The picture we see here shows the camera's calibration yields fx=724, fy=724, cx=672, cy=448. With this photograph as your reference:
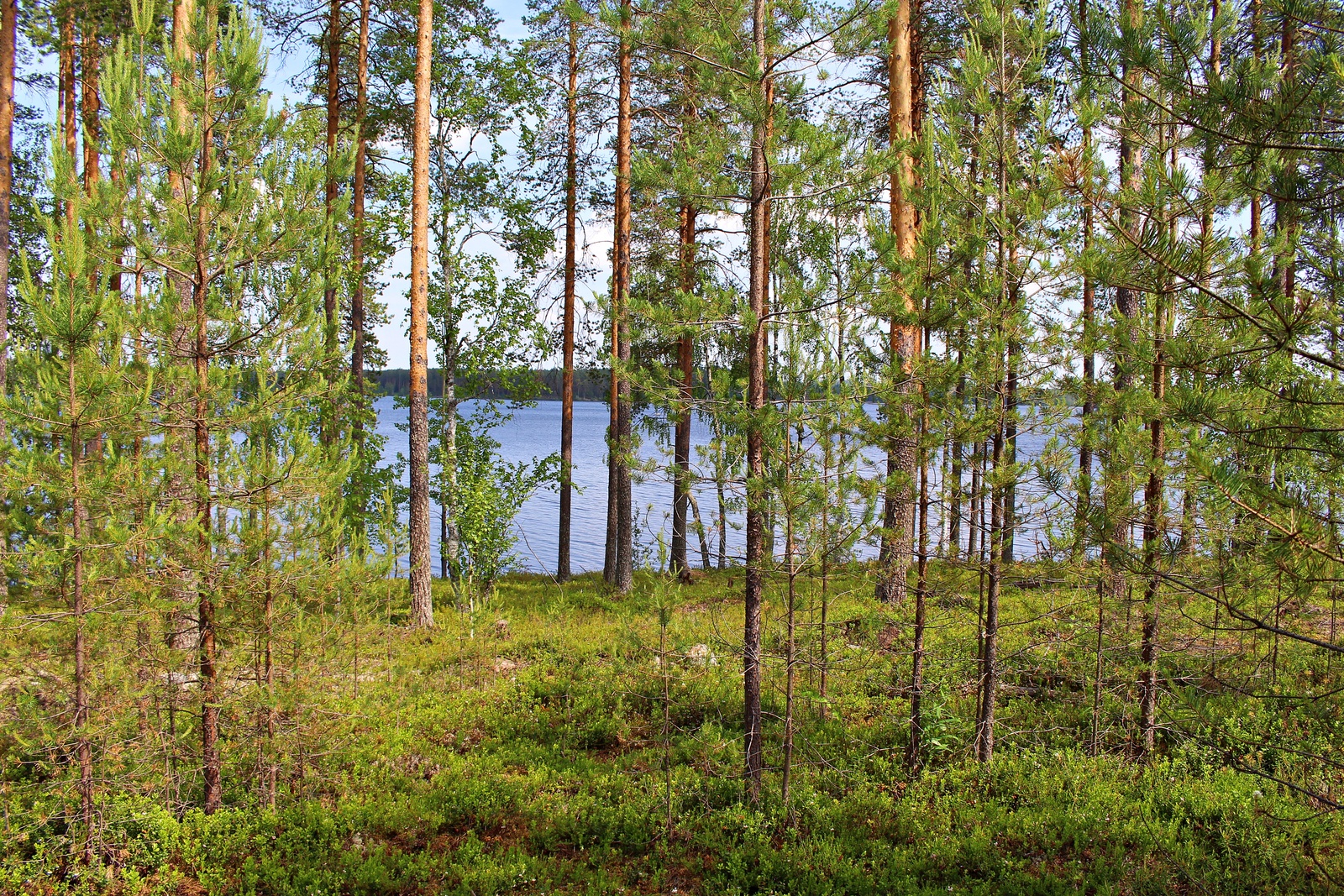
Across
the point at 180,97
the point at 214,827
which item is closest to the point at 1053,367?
the point at 180,97

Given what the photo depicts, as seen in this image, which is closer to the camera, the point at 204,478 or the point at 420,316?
the point at 204,478

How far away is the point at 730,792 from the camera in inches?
247

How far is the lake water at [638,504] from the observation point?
20.2ft

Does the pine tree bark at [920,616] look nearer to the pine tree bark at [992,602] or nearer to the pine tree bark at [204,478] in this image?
the pine tree bark at [992,602]

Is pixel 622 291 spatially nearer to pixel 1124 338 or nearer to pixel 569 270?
pixel 569 270

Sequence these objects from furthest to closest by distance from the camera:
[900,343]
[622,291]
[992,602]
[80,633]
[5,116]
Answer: [622,291], [5,116], [900,343], [992,602], [80,633]

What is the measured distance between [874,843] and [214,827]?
5017 mm

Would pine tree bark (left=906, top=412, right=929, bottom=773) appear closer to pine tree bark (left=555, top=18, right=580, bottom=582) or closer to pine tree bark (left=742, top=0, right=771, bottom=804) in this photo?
pine tree bark (left=742, top=0, right=771, bottom=804)

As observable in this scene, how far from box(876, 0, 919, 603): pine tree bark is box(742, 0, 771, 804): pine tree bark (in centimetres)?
105

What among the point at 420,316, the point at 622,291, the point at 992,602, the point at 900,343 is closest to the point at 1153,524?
the point at 992,602

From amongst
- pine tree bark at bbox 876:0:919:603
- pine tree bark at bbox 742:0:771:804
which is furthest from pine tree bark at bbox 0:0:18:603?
pine tree bark at bbox 876:0:919:603

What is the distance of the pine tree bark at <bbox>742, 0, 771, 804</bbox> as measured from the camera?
18.9 ft

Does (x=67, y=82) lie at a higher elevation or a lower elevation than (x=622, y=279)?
higher

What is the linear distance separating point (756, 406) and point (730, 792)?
3345mm
